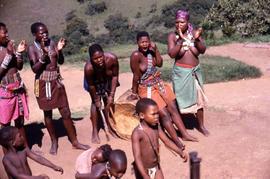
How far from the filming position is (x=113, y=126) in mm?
6023

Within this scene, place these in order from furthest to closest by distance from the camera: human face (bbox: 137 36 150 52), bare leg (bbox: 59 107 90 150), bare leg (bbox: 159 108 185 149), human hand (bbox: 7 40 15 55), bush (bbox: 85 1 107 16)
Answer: bush (bbox: 85 1 107 16) < bare leg (bbox: 59 107 90 150) < bare leg (bbox: 159 108 185 149) < human face (bbox: 137 36 150 52) < human hand (bbox: 7 40 15 55)

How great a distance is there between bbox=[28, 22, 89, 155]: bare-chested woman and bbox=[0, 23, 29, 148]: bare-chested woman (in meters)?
0.18

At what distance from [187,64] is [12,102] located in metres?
1.95

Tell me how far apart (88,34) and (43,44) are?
60.0 feet

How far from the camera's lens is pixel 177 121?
18.8 feet

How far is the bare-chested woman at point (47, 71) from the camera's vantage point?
17.1 feet

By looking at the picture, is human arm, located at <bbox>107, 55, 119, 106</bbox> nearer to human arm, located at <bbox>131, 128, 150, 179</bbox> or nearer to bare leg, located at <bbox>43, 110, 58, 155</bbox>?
bare leg, located at <bbox>43, 110, 58, 155</bbox>

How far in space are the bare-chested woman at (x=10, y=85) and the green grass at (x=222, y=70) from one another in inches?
188

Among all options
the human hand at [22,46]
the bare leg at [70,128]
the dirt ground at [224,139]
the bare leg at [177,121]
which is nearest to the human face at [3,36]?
the human hand at [22,46]

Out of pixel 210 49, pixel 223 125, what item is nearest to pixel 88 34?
pixel 210 49

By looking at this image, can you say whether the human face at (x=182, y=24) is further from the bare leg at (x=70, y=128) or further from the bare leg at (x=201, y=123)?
the bare leg at (x=70, y=128)

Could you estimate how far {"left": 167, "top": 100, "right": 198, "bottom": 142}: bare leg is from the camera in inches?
223

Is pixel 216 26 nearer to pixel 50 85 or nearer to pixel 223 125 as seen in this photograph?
pixel 223 125

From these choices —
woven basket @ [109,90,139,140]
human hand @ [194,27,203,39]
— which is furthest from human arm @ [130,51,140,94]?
human hand @ [194,27,203,39]
